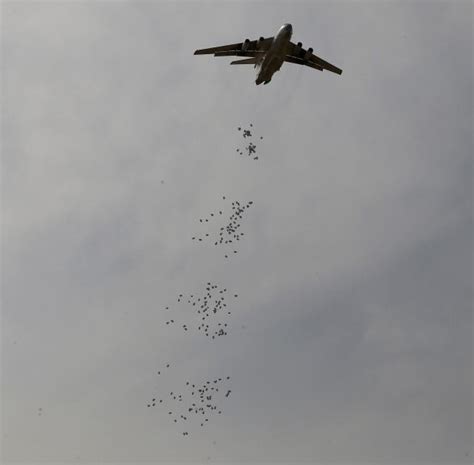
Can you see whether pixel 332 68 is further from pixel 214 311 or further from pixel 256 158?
pixel 214 311

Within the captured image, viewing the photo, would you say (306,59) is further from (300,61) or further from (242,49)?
(242,49)

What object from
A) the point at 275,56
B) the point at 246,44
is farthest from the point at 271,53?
the point at 246,44

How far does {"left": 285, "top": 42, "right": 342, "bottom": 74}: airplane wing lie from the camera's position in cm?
8544

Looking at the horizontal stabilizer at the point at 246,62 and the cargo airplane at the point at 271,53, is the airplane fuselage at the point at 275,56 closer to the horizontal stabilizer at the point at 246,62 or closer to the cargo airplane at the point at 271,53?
the cargo airplane at the point at 271,53

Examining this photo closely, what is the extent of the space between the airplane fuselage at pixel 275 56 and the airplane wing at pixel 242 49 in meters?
2.59

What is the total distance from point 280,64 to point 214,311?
3482 centimetres

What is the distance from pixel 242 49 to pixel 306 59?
9965mm

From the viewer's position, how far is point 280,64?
80562 millimetres

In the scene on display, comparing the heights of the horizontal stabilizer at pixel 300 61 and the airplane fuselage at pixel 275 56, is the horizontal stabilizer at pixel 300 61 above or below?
above

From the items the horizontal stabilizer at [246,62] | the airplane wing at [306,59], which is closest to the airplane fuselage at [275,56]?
the horizontal stabilizer at [246,62]

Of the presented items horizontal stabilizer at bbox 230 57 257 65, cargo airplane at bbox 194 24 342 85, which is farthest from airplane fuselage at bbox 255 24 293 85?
horizontal stabilizer at bbox 230 57 257 65

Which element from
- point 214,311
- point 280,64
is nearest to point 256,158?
point 280,64

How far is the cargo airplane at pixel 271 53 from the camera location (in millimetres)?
75938

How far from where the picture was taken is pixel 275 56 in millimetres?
78000
